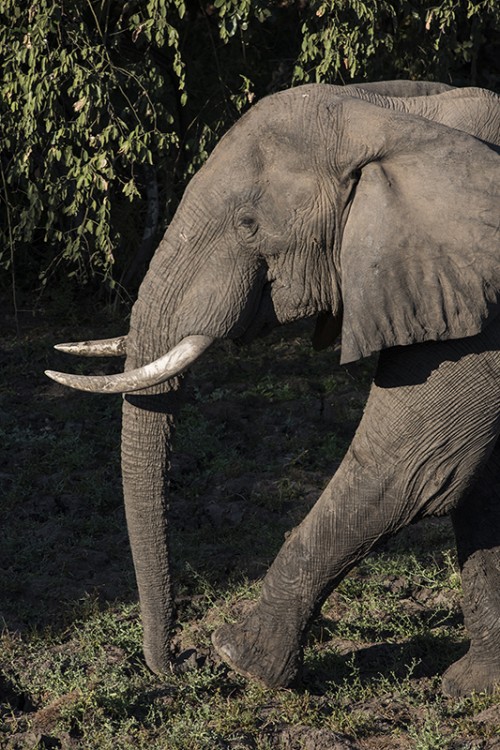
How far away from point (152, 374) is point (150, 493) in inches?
21.0

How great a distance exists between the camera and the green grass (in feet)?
14.3

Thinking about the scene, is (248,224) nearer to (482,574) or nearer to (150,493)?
(150,493)

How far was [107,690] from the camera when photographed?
4496 mm

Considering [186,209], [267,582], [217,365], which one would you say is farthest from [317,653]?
[217,365]

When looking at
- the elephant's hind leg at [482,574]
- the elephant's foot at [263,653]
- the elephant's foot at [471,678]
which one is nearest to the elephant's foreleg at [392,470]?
the elephant's foot at [263,653]

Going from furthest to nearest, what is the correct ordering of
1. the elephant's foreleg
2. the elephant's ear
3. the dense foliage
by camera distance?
the dense foliage, the elephant's foreleg, the elephant's ear

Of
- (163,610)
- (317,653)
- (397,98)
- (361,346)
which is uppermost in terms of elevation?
(397,98)

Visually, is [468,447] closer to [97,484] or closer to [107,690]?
[107,690]

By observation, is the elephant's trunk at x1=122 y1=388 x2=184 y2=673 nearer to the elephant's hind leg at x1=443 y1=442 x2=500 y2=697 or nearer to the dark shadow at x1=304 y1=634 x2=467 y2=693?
the dark shadow at x1=304 y1=634 x2=467 y2=693

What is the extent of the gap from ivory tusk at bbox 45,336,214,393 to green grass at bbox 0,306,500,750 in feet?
3.64

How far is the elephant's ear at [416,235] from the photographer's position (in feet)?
12.9

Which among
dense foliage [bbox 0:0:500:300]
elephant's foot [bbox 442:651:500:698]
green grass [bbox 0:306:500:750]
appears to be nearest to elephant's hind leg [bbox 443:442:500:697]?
elephant's foot [bbox 442:651:500:698]

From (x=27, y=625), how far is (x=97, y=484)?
1344 mm

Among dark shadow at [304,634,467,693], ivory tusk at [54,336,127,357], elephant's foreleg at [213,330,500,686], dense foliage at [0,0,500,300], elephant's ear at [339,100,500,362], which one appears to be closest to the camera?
elephant's ear at [339,100,500,362]
